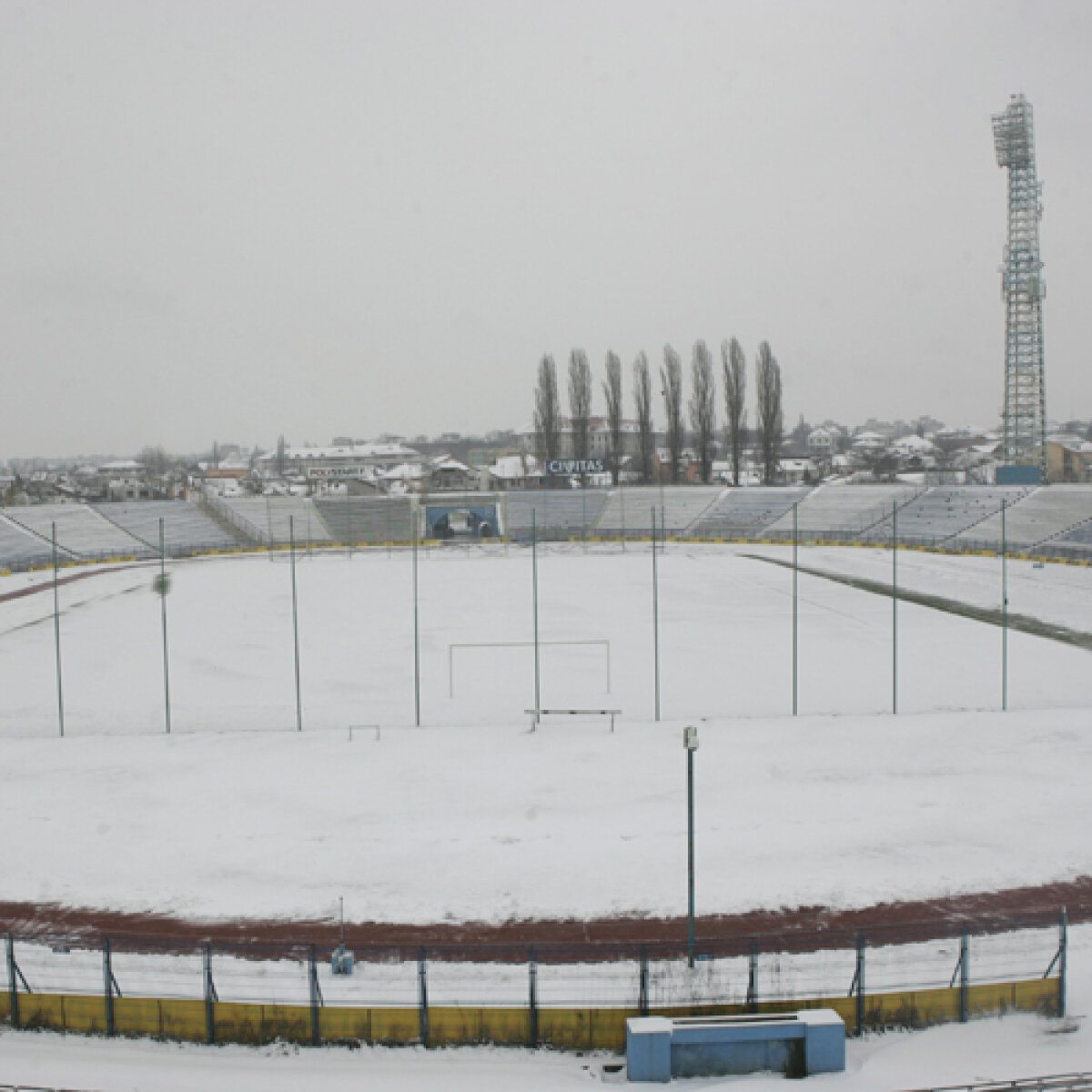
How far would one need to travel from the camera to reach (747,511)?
282 ft

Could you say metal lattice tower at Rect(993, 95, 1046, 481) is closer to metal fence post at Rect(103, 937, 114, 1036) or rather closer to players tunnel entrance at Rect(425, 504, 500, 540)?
players tunnel entrance at Rect(425, 504, 500, 540)

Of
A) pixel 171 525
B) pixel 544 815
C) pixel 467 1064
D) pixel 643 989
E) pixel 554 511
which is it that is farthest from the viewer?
pixel 554 511

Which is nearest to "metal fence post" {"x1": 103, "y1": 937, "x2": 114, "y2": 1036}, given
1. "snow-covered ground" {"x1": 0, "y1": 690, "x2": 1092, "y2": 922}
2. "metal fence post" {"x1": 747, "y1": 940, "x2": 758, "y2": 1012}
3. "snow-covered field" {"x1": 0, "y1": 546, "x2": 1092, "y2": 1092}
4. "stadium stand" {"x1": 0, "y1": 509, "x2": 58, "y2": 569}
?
"snow-covered field" {"x1": 0, "y1": 546, "x2": 1092, "y2": 1092}

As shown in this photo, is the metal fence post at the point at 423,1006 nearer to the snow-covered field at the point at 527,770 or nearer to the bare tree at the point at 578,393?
the snow-covered field at the point at 527,770

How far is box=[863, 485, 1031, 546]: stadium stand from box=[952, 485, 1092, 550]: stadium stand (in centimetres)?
112

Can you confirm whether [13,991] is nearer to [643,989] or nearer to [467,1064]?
[467,1064]

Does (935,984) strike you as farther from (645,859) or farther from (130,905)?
(130,905)

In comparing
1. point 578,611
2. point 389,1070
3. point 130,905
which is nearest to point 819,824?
point 389,1070

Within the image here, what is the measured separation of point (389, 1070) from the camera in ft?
36.1

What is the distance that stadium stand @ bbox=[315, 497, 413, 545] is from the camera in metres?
84.6

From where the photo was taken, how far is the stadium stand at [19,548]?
62750mm

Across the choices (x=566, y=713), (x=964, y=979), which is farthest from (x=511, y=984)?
(x=566, y=713)

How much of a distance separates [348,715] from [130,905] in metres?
12.1

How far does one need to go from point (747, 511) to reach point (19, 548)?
54669 millimetres
